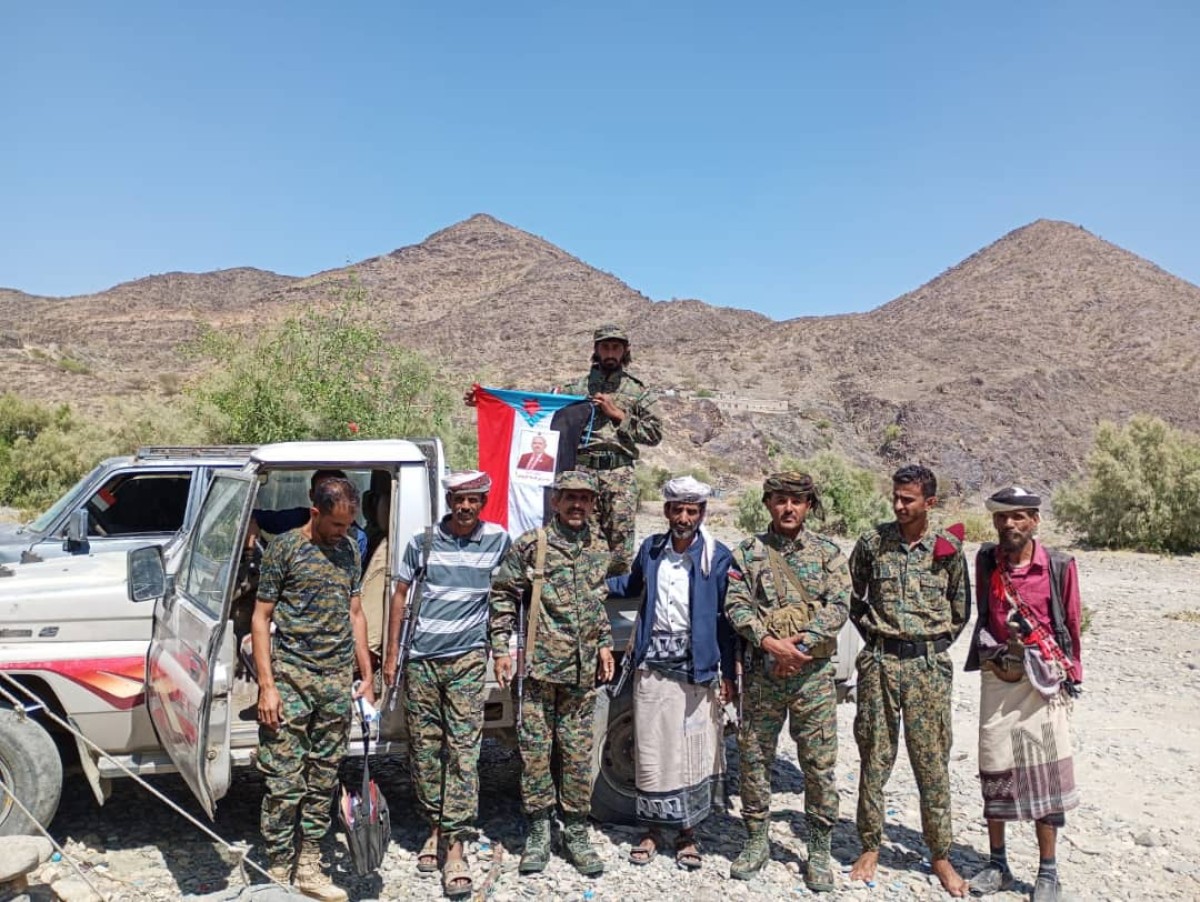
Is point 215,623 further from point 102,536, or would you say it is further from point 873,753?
point 102,536

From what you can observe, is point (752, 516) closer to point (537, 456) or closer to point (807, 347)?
point (537, 456)

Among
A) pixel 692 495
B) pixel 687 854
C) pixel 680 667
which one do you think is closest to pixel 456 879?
pixel 687 854

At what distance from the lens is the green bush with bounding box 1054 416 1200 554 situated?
60.8 feet

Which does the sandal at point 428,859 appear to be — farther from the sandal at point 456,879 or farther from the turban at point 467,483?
the turban at point 467,483

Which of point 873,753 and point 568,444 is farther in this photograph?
point 568,444

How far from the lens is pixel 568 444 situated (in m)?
5.63

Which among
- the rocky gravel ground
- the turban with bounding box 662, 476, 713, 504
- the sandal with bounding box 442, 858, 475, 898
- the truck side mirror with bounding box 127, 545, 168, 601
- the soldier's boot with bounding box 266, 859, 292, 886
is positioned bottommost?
the rocky gravel ground

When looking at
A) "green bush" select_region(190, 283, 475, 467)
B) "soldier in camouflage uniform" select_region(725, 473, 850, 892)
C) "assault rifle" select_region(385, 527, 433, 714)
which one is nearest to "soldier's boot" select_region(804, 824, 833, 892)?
"soldier in camouflage uniform" select_region(725, 473, 850, 892)

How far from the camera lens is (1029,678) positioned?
13.6ft

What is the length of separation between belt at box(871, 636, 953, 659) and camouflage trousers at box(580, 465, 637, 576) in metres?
1.56

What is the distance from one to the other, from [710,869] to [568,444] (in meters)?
2.55

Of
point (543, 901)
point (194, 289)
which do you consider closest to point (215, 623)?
point (543, 901)

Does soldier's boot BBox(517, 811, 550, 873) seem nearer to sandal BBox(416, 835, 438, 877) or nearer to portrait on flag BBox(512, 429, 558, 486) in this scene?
sandal BBox(416, 835, 438, 877)

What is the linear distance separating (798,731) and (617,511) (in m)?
1.67
